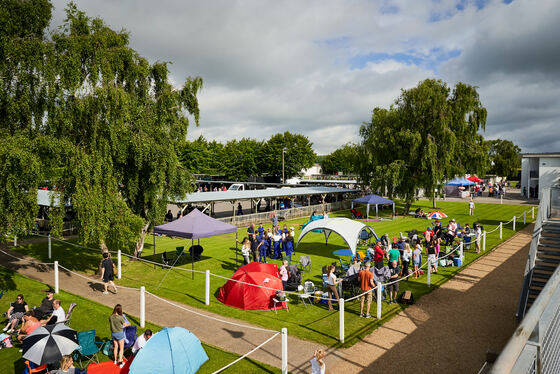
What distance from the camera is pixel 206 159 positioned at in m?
75.5

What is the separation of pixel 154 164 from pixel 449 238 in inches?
693

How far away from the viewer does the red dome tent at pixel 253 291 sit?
12281mm

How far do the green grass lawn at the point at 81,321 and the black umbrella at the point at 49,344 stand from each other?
1.47m

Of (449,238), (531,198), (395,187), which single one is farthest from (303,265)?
(531,198)

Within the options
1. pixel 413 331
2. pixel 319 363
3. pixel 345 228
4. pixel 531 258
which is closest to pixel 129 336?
pixel 319 363

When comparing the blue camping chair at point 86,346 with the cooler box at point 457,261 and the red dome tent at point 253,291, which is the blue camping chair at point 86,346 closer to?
the red dome tent at point 253,291

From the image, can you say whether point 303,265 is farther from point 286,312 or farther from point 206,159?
point 206,159

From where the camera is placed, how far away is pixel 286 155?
7569cm

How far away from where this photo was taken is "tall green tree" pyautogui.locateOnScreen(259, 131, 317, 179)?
2992 inches

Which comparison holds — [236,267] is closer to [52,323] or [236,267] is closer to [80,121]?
[52,323]

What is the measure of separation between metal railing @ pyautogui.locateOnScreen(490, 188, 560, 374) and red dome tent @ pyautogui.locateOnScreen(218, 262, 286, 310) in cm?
993

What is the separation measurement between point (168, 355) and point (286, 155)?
6890cm

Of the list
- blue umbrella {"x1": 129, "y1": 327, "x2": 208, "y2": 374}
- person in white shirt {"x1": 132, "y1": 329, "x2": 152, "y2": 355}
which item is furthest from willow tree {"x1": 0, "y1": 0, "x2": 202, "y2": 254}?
blue umbrella {"x1": 129, "y1": 327, "x2": 208, "y2": 374}

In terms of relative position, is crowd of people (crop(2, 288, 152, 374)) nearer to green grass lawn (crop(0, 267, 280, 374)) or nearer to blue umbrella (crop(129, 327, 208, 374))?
green grass lawn (crop(0, 267, 280, 374))
